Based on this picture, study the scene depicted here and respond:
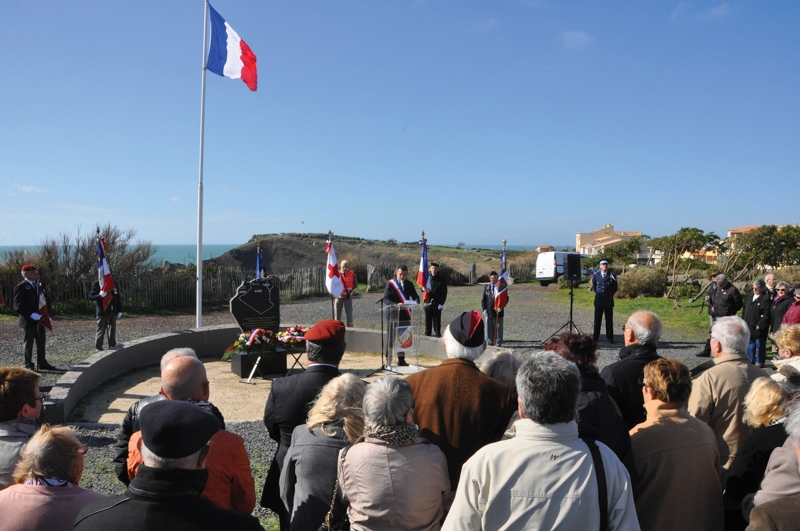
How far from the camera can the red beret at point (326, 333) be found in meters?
3.79

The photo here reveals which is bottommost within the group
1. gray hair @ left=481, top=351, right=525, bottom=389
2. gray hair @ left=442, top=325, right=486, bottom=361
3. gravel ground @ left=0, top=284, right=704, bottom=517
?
gravel ground @ left=0, top=284, right=704, bottom=517

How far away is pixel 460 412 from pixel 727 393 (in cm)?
192

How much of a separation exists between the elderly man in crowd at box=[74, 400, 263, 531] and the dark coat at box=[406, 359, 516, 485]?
4.14ft

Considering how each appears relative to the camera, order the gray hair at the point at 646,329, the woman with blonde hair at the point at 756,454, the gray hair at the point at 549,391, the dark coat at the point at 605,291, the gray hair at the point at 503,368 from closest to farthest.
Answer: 1. the gray hair at the point at 549,391
2. the woman with blonde hair at the point at 756,454
3. the gray hair at the point at 503,368
4. the gray hair at the point at 646,329
5. the dark coat at the point at 605,291

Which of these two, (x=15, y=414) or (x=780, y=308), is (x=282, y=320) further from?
(x=15, y=414)

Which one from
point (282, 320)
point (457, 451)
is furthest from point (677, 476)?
point (282, 320)

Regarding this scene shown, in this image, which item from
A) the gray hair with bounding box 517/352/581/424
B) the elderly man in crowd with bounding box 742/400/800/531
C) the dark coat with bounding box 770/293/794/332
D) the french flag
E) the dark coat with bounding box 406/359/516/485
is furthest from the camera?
the french flag

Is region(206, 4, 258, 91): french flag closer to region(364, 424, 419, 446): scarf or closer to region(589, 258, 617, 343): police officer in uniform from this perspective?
region(589, 258, 617, 343): police officer in uniform

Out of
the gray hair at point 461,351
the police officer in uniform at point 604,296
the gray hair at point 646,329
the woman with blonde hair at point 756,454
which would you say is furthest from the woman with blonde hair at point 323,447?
the police officer in uniform at point 604,296

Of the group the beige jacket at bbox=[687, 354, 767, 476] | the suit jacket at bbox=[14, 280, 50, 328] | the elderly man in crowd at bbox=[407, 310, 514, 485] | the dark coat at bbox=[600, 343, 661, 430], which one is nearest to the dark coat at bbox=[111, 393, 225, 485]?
the elderly man in crowd at bbox=[407, 310, 514, 485]

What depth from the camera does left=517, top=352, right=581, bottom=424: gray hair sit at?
7.27ft

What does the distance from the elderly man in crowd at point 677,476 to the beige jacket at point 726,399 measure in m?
0.92

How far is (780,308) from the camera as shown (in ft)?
32.6

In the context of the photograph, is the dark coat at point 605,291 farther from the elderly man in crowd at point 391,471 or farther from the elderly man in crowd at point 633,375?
the elderly man in crowd at point 391,471
